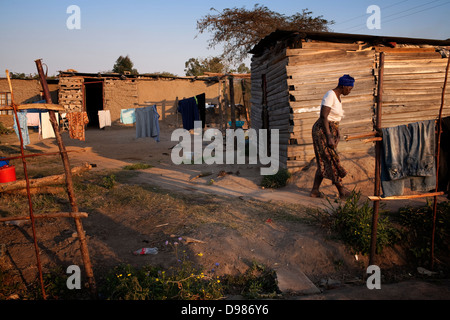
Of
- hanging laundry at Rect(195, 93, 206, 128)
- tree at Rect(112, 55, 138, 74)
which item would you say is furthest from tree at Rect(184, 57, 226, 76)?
hanging laundry at Rect(195, 93, 206, 128)

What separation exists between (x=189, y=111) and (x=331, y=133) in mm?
6863

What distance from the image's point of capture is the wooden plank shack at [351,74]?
262 inches

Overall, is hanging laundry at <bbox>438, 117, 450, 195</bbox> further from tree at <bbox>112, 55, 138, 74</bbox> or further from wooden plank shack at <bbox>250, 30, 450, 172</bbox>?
tree at <bbox>112, 55, 138, 74</bbox>

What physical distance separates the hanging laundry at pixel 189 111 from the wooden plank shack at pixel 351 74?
11.8 feet

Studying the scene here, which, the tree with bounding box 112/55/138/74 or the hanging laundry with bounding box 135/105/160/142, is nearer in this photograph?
the hanging laundry with bounding box 135/105/160/142

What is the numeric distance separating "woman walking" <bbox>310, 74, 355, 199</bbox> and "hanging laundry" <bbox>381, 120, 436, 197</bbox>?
1.45 meters

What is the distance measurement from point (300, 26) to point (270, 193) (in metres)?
13.5

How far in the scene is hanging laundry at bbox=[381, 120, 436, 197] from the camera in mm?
3137

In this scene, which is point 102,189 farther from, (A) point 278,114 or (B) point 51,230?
(A) point 278,114

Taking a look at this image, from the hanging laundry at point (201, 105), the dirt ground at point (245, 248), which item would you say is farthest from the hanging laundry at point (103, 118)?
the dirt ground at point (245, 248)

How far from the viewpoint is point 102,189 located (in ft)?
19.2

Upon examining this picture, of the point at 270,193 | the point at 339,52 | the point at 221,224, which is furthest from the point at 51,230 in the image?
the point at 339,52

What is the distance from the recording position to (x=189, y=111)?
10812 millimetres

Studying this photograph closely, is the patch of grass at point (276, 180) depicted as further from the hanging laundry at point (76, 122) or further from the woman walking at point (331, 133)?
the hanging laundry at point (76, 122)
